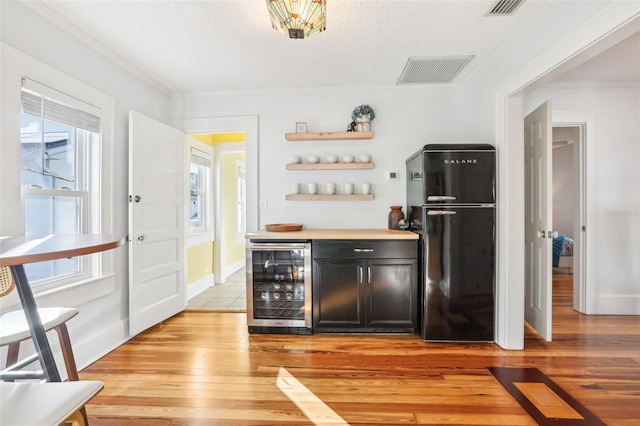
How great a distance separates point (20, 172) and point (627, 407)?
396 centimetres

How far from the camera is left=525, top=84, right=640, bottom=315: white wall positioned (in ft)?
10.6

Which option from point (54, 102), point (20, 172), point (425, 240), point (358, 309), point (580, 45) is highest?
point (580, 45)

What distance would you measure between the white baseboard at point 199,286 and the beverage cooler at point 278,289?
1.54 metres

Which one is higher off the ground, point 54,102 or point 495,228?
point 54,102

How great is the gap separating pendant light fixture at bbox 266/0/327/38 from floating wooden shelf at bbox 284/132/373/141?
1.30 meters

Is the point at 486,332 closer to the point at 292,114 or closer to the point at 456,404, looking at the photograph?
the point at 456,404

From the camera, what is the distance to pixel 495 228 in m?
2.52

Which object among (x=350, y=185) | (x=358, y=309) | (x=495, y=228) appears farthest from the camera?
(x=350, y=185)

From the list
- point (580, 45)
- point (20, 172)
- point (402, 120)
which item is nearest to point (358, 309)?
point (402, 120)

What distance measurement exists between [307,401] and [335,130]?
8.47ft

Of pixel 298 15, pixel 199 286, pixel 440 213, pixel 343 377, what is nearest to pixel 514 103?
pixel 440 213

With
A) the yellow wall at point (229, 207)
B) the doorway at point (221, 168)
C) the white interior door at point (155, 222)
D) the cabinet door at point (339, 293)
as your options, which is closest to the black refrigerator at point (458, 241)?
the cabinet door at point (339, 293)

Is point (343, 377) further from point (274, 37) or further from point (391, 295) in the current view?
point (274, 37)

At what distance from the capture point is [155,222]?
114 inches
